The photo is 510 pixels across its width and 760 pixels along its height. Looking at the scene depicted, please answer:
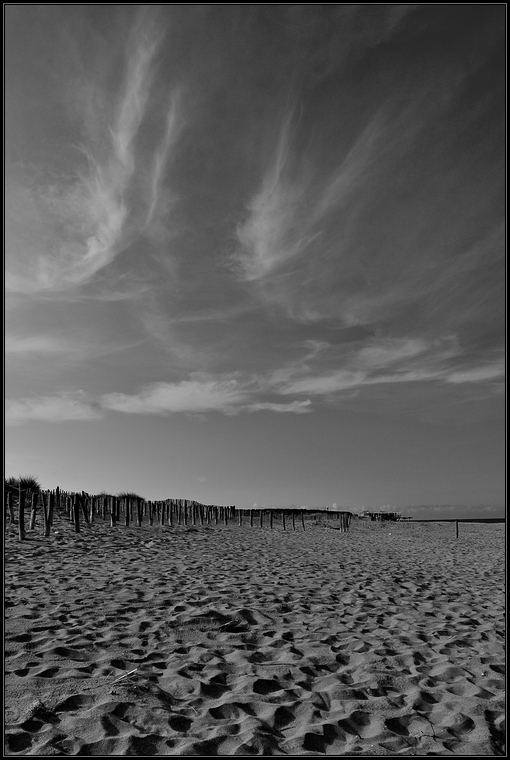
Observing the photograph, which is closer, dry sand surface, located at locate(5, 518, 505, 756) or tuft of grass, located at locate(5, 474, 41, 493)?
dry sand surface, located at locate(5, 518, 505, 756)

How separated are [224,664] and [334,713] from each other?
4.70 ft

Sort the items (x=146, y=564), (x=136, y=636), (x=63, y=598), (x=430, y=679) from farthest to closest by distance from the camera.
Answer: (x=146, y=564) < (x=63, y=598) < (x=136, y=636) < (x=430, y=679)

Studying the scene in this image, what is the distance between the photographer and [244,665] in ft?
17.7

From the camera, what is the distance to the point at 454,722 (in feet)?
14.4

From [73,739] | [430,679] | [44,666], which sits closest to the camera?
[73,739]

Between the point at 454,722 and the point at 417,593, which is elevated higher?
the point at 454,722

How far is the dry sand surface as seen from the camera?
3998mm

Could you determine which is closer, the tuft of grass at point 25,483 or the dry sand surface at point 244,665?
the dry sand surface at point 244,665

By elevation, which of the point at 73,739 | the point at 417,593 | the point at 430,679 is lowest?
the point at 417,593

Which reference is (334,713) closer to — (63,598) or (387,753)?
(387,753)

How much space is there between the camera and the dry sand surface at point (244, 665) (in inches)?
157

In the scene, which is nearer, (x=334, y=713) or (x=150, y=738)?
(x=150, y=738)

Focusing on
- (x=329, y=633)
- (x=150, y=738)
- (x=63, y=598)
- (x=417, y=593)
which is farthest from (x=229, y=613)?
(x=417, y=593)

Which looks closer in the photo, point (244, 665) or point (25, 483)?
point (244, 665)
